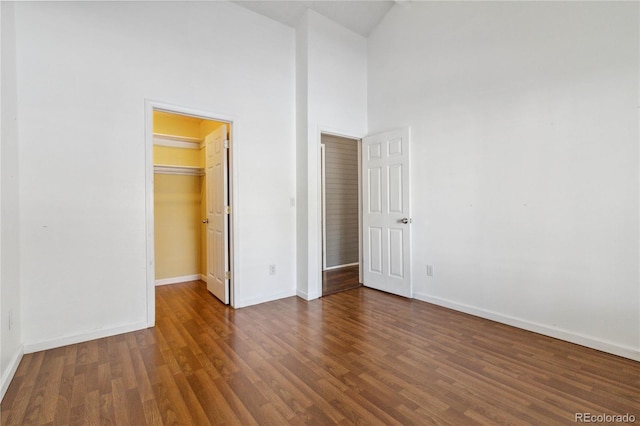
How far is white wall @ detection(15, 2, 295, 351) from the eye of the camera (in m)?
2.45

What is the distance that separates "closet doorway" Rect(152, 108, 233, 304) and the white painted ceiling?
152 centimetres

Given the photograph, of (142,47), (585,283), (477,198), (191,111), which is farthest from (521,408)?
(142,47)

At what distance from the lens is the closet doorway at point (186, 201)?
396 centimetres

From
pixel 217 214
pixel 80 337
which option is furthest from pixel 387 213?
pixel 80 337

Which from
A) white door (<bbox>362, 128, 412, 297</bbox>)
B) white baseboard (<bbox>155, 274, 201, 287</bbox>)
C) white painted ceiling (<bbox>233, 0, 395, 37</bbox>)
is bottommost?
white baseboard (<bbox>155, 274, 201, 287</bbox>)

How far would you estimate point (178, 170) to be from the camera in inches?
175

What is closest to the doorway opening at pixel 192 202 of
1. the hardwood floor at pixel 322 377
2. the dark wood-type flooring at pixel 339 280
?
the hardwood floor at pixel 322 377

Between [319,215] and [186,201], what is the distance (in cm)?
217

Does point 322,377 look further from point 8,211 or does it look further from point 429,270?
point 8,211

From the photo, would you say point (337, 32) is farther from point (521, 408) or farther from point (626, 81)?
point (521, 408)

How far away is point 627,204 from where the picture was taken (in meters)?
2.28

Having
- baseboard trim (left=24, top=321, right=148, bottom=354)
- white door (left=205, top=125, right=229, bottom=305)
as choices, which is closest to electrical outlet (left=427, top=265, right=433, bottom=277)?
white door (left=205, top=125, right=229, bottom=305)

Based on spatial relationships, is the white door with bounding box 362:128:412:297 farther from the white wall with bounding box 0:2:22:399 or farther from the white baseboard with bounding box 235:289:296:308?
the white wall with bounding box 0:2:22:399

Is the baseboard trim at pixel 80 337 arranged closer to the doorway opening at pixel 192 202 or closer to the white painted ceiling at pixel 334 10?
the doorway opening at pixel 192 202
